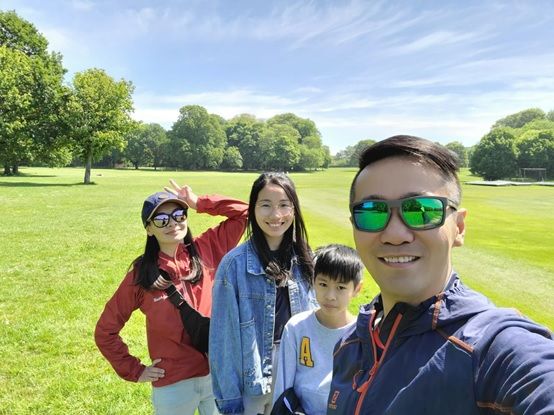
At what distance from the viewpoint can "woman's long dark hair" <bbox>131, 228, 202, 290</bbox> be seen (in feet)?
10.3

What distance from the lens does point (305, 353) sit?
2721mm

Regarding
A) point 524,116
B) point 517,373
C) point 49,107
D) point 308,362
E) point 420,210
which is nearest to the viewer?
point 517,373

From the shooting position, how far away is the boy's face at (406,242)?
1451 millimetres

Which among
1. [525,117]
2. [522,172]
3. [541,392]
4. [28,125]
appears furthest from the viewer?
[525,117]

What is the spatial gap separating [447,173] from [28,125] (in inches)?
1734

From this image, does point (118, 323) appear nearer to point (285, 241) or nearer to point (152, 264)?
point (152, 264)

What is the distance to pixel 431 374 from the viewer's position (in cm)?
127

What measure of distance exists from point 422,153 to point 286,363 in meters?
1.84

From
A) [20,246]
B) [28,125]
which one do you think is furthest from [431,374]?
[28,125]

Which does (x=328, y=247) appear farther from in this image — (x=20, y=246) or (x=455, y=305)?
(x=20, y=246)

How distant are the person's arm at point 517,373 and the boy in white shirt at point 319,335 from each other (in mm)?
1353

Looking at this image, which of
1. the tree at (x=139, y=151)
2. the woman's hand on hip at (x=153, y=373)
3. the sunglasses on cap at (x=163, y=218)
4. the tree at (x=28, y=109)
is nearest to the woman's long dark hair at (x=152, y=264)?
the sunglasses on cap at (x=163, y=218)

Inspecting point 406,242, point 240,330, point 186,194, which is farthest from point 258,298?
point 406,242

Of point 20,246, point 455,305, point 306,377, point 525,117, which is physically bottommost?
point 20,246
